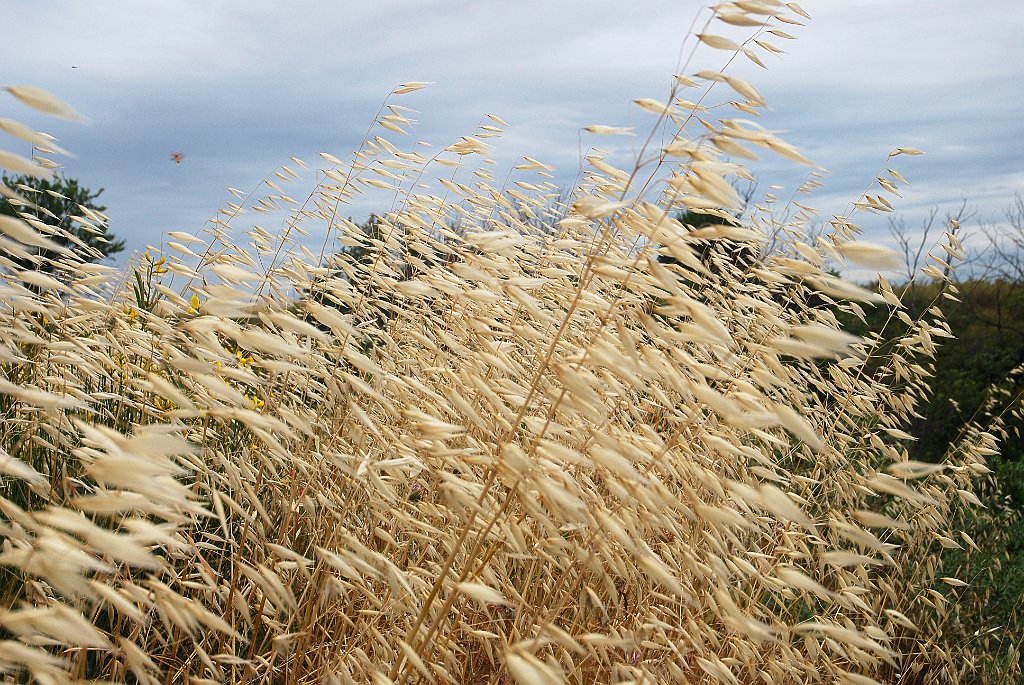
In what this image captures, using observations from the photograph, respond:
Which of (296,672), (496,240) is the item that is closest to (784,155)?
(496,240)

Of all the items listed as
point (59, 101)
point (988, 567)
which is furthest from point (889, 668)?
point (59, 101)

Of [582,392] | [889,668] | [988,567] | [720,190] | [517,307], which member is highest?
[720,190]

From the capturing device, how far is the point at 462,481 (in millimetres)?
1643

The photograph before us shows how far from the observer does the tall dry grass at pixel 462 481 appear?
1.34 m

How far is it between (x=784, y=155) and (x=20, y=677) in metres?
1.91

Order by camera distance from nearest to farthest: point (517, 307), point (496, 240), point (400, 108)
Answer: point (496, 240)
point (517, 307)
point (400, 108)

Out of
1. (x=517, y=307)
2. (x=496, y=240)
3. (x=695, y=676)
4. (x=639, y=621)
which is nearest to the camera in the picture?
(x=496, y=240)

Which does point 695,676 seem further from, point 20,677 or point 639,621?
point 20,677

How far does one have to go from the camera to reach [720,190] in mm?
1410

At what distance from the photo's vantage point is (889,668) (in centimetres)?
315

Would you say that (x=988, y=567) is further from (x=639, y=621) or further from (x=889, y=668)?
(x=639, y=621)

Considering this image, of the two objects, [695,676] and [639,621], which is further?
[695,676]

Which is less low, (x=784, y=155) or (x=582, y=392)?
(x=784, y=155)

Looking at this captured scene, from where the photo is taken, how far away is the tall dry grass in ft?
4.40
